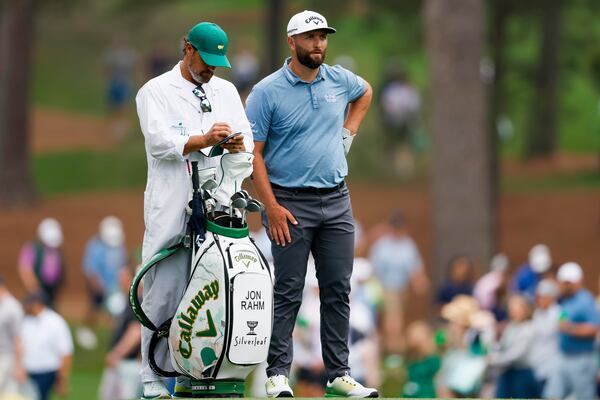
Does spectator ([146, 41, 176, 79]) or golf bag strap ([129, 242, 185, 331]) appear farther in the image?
spectator ([146, 41, 176, 79])

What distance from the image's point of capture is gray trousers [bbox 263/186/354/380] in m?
9.37

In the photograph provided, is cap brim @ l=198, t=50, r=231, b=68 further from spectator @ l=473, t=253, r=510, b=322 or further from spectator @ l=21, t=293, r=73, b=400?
spectator @ l=21, t=293, r=73, b=400

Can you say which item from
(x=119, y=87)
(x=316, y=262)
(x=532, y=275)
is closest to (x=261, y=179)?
(x=316, y=262)

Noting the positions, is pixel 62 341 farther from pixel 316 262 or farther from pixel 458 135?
pixel 316 262

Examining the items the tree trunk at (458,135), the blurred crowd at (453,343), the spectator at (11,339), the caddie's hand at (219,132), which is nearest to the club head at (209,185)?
the caddie's hand at (219,132)

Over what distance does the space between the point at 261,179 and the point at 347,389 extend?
4.05 feet

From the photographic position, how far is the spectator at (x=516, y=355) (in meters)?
16.2

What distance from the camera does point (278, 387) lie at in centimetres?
925

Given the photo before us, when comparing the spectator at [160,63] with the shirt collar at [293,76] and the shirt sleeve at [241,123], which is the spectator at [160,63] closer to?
the shirt collar at [293,76]

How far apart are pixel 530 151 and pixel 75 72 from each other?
14.8m

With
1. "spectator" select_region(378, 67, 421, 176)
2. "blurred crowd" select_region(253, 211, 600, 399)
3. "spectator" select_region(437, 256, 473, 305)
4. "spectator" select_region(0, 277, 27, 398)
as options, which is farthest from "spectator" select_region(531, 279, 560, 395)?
"spectator" select_region(378, 67, 421, 176)

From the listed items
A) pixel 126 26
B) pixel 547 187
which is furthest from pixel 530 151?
pixel 126 26

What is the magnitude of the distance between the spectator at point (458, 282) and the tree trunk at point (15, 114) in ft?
57.0

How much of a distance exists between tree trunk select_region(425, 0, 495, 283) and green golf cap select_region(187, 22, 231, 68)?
47.0 feet
